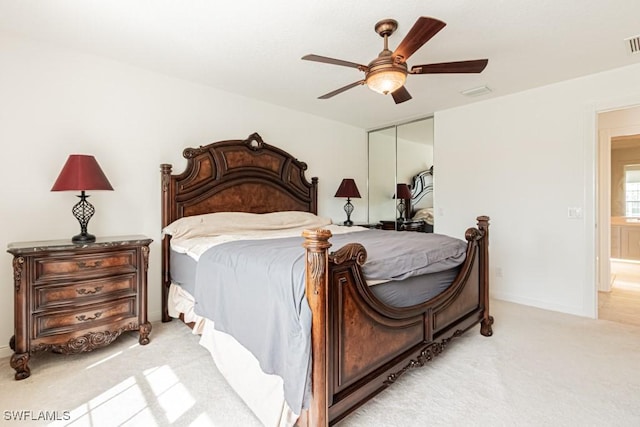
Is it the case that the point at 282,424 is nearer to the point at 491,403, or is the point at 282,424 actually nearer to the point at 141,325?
the point at 491,403

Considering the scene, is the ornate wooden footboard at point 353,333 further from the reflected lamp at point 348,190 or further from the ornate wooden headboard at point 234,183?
the reflected lamp at point 348,190

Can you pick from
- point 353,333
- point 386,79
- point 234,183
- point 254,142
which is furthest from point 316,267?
point 254,142

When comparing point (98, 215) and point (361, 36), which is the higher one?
point (361, 36)

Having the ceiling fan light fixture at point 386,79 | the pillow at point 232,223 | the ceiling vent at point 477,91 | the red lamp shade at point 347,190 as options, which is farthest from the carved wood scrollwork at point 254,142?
the ceiling vent at point 477,91

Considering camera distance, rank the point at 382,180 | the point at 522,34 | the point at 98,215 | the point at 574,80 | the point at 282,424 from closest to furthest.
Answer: the point at 282,424 → the point at 522,34 → the point at 98,215 → the point at 574,80 → the point at 382,180

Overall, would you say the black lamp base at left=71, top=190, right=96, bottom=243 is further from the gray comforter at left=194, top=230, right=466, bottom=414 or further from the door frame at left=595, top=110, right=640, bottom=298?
the door frame at left=595, top=110, right=640, bottom=298

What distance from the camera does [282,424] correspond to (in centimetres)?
146

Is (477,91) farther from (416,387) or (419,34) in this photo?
(416,387)

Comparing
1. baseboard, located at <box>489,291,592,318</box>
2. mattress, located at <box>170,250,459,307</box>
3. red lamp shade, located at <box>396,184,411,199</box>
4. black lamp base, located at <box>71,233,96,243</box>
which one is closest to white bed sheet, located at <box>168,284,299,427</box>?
mattress, located at <box>170,250,459,307</box>

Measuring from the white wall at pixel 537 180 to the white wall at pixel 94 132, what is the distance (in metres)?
2.95

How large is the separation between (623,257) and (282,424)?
26.1 feet

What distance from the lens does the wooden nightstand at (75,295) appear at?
2.02 m

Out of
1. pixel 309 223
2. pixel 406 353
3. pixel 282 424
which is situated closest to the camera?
pixel 282 424

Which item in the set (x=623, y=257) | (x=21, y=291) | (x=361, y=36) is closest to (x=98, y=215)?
(x=21, y=291)
